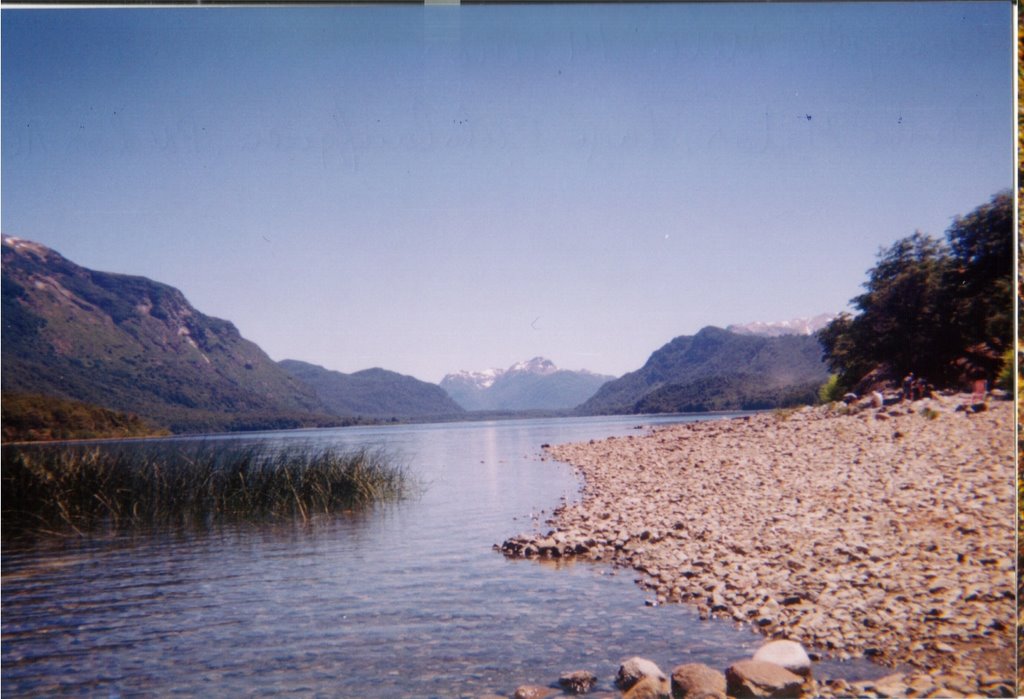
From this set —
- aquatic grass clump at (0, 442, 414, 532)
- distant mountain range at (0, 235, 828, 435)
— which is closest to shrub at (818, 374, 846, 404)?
distant mountain range at (0, 235, 828, 435)

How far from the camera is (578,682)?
520 centimetres

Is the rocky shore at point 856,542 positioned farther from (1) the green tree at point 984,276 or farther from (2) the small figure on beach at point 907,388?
(2) the small figure on beach at point 907,388

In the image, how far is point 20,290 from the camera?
4047cm

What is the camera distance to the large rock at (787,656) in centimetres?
491

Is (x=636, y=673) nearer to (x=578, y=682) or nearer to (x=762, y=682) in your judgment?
(x=578, y=682)

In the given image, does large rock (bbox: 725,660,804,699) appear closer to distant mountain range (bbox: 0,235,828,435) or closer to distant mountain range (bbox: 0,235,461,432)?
distant mountain range (bbox: 0,235,828,435)

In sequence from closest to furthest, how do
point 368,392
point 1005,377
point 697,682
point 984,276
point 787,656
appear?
1. point 697,682
2. point 787,656
3. point 984,276
4. point 1005,377
5. point 368,392

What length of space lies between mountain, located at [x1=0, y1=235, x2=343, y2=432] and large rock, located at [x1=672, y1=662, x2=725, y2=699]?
40.9m

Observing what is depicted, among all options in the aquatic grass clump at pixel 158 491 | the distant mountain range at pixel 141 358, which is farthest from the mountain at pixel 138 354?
the aquatic grass clump at pixel 158 491

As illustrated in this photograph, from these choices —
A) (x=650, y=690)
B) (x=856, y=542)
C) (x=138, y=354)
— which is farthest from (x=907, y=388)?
(x=138, y=354)

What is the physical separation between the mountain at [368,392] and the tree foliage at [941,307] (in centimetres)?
9244

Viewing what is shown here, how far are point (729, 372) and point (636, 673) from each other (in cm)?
6627

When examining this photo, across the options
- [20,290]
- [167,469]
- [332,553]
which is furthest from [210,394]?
[332,553]

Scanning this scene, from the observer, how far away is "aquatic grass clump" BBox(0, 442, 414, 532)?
548 inches
